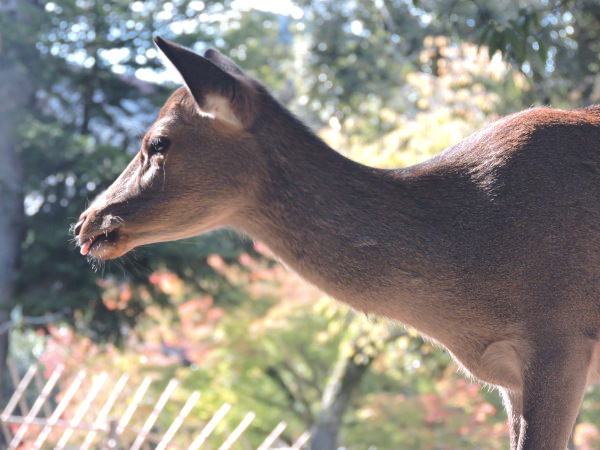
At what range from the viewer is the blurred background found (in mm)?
8781

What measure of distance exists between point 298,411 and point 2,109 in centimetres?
756

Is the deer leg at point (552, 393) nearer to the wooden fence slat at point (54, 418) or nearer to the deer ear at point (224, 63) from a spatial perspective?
the deer ear at point (224, 63)

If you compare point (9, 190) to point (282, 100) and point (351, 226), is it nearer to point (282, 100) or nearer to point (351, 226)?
point (282, 100)

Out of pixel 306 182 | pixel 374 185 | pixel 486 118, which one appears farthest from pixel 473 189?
pixel 486 118

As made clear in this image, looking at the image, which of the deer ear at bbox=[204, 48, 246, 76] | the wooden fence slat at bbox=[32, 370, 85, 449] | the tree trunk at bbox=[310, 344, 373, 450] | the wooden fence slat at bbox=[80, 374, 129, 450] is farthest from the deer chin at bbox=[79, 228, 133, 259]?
the tree trunk at bbox=[310, 344, 373, 450]

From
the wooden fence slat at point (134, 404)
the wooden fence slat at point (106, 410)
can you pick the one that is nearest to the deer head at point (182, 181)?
the wooden fence slat at point (134, 404)

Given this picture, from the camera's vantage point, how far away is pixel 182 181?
Answer: 2.35 meters

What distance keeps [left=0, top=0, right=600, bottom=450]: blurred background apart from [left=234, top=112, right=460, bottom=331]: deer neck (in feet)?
15.9

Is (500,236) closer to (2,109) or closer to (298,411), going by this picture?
(2,109)

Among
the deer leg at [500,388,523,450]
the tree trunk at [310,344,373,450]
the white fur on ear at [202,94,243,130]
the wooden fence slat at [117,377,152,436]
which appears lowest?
the tree trunk at [310,344,373,450]

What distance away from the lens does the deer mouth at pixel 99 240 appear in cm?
235

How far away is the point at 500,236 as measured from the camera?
2236 millimetres

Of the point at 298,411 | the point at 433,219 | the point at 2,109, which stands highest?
the point at 433,219

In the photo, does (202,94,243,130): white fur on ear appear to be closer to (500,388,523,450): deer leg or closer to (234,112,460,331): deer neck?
(234,112,460,331): deer neck
